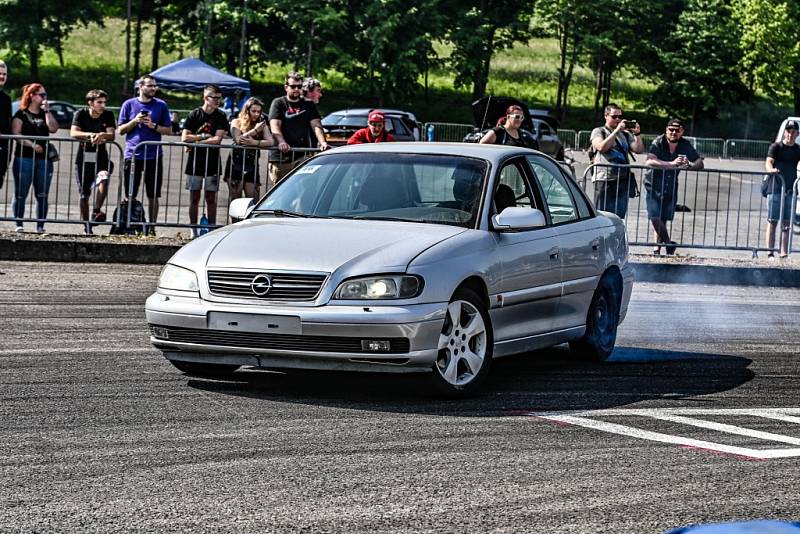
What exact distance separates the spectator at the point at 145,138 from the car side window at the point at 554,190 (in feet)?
22.2

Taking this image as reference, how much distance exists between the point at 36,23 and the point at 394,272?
72.2 meters

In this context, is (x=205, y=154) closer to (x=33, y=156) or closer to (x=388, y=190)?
(x=33, y=156)

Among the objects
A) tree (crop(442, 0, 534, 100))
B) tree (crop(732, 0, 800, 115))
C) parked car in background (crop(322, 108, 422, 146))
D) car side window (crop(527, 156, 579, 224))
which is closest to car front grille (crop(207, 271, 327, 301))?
car side window (crop(527, 156, 579, 224))

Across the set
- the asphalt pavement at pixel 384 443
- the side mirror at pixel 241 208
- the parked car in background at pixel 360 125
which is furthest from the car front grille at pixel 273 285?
the parked car in background at pixel 360 125

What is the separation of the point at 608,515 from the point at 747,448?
172 cm

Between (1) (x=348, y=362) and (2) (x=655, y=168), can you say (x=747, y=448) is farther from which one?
(2) (x=655, y=168)

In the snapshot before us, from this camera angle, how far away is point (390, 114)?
38.9 metres

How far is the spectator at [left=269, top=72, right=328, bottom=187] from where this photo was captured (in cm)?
1595

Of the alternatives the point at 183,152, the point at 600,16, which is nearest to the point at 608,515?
the point at 183,152

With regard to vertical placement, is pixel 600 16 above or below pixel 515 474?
above

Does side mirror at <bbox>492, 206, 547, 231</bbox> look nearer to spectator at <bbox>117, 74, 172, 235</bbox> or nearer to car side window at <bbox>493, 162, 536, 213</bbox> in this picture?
car side window at <bbox>493, 162, 536, 213</bbox>

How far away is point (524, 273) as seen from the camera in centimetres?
874

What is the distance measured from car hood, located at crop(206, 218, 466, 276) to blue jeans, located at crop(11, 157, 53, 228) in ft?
24.7

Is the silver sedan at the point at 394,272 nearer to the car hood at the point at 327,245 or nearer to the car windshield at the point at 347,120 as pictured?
the car hood at the point at 327,245
